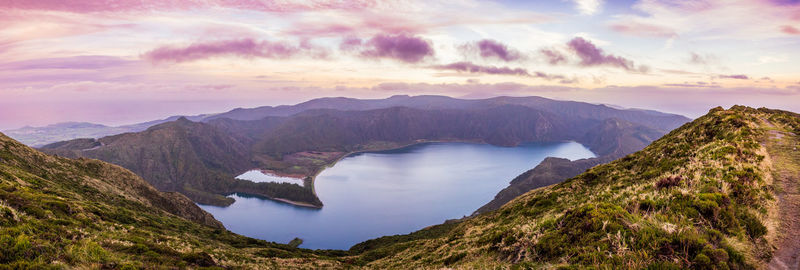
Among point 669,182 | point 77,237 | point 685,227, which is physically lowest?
point 77,237

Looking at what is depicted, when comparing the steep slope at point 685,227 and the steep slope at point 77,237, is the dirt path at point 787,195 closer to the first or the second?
the steep slope at point 685,227

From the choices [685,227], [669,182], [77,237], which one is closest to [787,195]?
[669,182]

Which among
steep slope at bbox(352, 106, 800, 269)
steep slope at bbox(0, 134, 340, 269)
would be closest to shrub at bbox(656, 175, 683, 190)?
steep slope at bbox(352, 106, 800, 269)

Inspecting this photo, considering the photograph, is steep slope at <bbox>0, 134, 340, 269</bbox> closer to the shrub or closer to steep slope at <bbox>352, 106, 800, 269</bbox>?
steep slope at <bbox>352, 106, 800, 269</bbox>

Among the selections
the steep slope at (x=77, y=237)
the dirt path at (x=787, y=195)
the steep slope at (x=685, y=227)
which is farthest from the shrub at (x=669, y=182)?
the steep slope at (x=77, y=237)

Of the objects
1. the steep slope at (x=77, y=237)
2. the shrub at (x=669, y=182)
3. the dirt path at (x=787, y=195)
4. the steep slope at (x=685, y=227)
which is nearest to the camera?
the steep slope at (x=685, y=227)

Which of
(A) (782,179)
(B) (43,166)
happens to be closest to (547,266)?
(A) (782,179)

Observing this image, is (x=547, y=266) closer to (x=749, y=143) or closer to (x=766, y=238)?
(x=766, y=238)

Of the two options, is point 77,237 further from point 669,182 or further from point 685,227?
point 669,182
